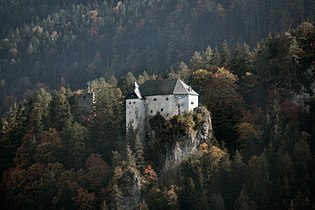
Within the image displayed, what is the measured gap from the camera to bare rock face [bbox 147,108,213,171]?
265 feet

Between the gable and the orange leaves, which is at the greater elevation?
the gable

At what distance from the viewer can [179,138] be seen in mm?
81000

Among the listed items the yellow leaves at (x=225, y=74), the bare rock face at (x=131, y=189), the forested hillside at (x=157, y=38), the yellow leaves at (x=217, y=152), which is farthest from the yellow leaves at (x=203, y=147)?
the forested hillside at (x=157, y=38)

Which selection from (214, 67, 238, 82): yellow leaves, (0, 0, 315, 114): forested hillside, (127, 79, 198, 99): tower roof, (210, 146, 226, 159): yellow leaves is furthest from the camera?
(0, 0, 315, 114): forested hillside

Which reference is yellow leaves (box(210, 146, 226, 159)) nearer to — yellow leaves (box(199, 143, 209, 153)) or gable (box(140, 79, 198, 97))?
yellow leaves (box(199, 143, 209, 153))

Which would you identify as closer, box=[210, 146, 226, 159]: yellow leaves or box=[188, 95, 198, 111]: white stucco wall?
box=[210, 146, 226, 159]: yellow leaves

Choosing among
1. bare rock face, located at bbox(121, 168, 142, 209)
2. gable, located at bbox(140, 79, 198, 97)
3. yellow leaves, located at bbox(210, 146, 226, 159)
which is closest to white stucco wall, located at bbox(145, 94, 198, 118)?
gable, located at bbox(140, 79, 198, 97)

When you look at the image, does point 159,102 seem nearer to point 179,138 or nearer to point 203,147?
point 179,138

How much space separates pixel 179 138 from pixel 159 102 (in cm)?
575

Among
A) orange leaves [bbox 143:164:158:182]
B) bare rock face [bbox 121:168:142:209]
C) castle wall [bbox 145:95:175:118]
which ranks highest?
castle wall [bbox 145:95:175:118]

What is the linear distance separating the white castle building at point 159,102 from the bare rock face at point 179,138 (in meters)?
1.56

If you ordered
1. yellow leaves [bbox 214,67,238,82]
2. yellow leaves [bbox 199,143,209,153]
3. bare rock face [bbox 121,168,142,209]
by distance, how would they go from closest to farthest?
bare rock face [bbox 121,168,142,209] < yellow leaves [bbox 199,143,209,153] < yellow leaves [bbox 214,67,238,82]

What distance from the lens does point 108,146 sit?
290 feet

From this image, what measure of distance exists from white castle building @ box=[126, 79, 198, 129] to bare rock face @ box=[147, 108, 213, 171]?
61.3 inches
